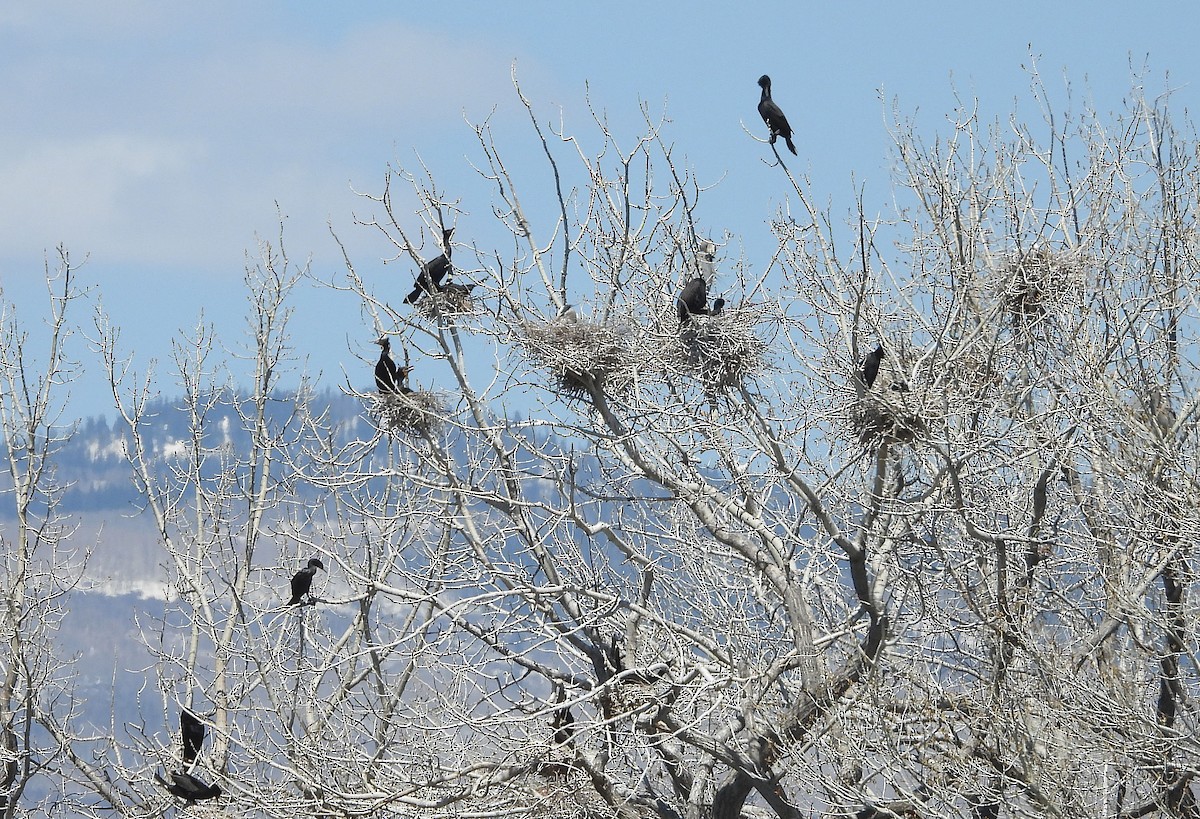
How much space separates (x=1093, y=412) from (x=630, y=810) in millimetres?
5123

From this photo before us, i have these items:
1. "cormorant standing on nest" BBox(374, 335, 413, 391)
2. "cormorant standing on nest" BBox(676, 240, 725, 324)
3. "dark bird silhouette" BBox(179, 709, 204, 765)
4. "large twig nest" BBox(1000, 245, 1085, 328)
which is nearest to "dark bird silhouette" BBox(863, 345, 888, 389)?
"cormorant standing on nest" BBox(676, 240, 725, 324)

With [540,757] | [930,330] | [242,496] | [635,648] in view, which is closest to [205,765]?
[540,757]

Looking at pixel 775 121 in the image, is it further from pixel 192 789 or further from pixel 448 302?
pixel 192 789

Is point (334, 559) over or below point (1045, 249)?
below

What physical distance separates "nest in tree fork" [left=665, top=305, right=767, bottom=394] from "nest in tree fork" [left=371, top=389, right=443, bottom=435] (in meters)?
2.43

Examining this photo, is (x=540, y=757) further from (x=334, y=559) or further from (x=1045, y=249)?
(x=1045, y=249)

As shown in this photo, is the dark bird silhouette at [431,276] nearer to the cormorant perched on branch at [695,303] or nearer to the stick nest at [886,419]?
the cormorant perched on branch at [695,303]

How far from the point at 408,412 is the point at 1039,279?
5.33m

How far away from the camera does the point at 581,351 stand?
12.2 m

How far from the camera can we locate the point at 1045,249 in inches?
505

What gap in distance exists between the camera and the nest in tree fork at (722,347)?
1185cm

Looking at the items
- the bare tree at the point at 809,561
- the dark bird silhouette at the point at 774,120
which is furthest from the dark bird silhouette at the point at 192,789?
the dark bird silhouette at the point at 774,120

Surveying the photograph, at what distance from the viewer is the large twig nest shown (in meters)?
12.7

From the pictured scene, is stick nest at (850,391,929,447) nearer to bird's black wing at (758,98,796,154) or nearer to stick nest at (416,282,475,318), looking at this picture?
bird's black wing at (758,98,796,154)
